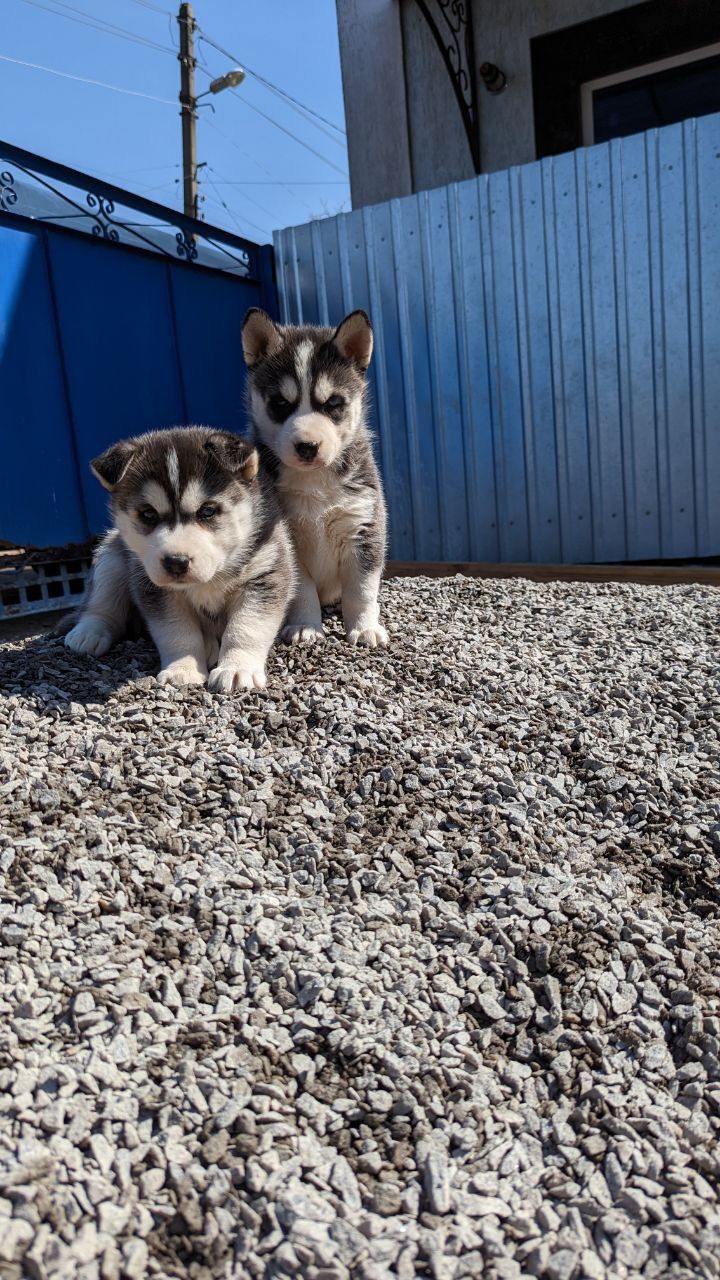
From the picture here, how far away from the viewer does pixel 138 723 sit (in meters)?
3.27

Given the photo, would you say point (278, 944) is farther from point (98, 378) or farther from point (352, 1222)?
point (98, 378)

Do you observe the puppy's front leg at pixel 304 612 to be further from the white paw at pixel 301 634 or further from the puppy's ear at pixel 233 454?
the puppy's ear at pixel 233 454

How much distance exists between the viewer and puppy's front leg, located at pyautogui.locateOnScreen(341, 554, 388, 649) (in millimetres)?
4238

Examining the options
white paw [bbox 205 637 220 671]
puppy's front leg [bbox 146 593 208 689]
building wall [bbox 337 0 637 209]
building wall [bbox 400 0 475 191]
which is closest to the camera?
puppy's front leg [bbox 146 593 208 689]

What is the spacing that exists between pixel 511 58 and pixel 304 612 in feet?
23.8

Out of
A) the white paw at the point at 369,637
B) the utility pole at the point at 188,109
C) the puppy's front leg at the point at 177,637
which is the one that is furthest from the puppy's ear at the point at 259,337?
the utility pole at the point at 188,109

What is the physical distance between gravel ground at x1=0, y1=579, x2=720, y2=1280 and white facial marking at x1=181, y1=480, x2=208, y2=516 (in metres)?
0.72

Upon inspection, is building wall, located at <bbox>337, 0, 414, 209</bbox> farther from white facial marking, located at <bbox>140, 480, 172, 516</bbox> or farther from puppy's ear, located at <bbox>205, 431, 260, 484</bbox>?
white facial marking, located at <bbox>140, 480, 172, 516</bbox>

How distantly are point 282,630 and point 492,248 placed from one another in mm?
3964

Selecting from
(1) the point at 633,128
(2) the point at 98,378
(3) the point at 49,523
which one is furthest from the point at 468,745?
(1) the point at 633,128

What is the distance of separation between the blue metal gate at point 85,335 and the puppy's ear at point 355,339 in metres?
2.58

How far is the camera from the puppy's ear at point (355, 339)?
4.14 metres

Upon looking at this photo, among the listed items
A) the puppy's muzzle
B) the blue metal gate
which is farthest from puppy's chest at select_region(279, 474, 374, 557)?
the blue metal gate

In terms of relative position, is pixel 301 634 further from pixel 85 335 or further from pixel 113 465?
pixel 85 335
